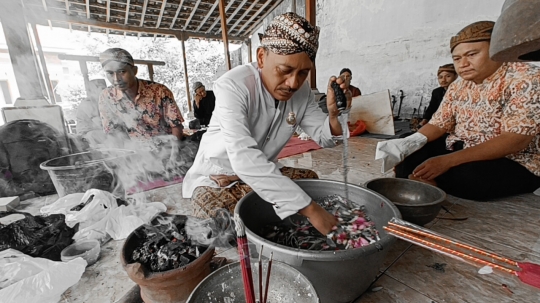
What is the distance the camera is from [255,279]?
3.16 ft

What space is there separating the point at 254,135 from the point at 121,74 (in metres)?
2.16

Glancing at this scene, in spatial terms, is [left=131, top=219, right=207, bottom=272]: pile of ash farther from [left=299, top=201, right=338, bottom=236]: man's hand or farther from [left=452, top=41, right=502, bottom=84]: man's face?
[left=452, top=41, right=502, bottom=84]: man's face

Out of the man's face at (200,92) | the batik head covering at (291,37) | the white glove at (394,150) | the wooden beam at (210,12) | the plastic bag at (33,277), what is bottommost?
the plastic bag at (33,277)

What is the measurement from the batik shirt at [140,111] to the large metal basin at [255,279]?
292cm

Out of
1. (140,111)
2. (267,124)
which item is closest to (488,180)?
(267,124)

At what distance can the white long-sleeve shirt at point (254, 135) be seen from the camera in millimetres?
1250

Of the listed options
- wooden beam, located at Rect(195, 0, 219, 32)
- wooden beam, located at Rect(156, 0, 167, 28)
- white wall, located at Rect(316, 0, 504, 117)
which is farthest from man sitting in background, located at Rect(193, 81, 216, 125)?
white wall, located at Rect(316, 0, 504, 117)

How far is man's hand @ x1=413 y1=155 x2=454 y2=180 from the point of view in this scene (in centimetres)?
196

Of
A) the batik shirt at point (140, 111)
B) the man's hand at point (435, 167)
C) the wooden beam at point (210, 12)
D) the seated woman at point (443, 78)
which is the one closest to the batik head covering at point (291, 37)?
the man's hand at point (435, 167)

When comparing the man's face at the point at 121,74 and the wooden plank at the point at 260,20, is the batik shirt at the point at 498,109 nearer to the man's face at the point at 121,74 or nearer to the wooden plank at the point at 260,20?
the man's face at the point at 121,74

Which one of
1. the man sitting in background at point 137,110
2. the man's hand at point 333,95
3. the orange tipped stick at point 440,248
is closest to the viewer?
the orange tipped stick at point 440,248

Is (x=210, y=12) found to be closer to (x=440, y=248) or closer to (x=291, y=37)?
(x=291, y=37)

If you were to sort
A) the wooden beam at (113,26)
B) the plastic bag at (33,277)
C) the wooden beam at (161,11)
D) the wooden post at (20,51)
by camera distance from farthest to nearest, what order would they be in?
the wooden beam at (161,11) → the wooden beam at (113,26) → the wooden post at (20,51) → the plastic bag at (33,277)

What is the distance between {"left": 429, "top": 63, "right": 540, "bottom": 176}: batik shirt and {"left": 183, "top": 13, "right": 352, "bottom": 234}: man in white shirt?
1.20m
